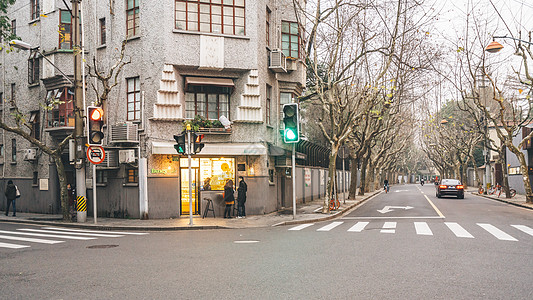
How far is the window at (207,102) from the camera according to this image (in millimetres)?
20734

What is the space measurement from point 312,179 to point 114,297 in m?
26.9

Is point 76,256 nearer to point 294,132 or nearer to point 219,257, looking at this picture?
point 219,257

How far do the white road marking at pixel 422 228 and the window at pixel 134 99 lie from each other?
1212 centimetres

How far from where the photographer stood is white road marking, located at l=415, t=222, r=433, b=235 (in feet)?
45.2

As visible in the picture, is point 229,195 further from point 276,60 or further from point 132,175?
point 276,60

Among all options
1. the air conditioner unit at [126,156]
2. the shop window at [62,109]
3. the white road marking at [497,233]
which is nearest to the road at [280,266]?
the white road marking at [497,233]

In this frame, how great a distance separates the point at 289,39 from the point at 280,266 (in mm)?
18289

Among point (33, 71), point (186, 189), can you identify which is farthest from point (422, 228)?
point (33, 71)

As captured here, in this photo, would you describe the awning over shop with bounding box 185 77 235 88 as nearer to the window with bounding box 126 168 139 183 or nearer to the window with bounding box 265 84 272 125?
the window with bounding box 265 84 272 125

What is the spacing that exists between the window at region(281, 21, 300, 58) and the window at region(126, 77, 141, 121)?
Answer: 26.5ft

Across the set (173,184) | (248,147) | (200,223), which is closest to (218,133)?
(248,147)

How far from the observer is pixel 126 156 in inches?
781

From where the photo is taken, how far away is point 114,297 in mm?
6594

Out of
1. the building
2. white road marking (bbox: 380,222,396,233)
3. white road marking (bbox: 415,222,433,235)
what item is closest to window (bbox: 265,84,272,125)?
the building
